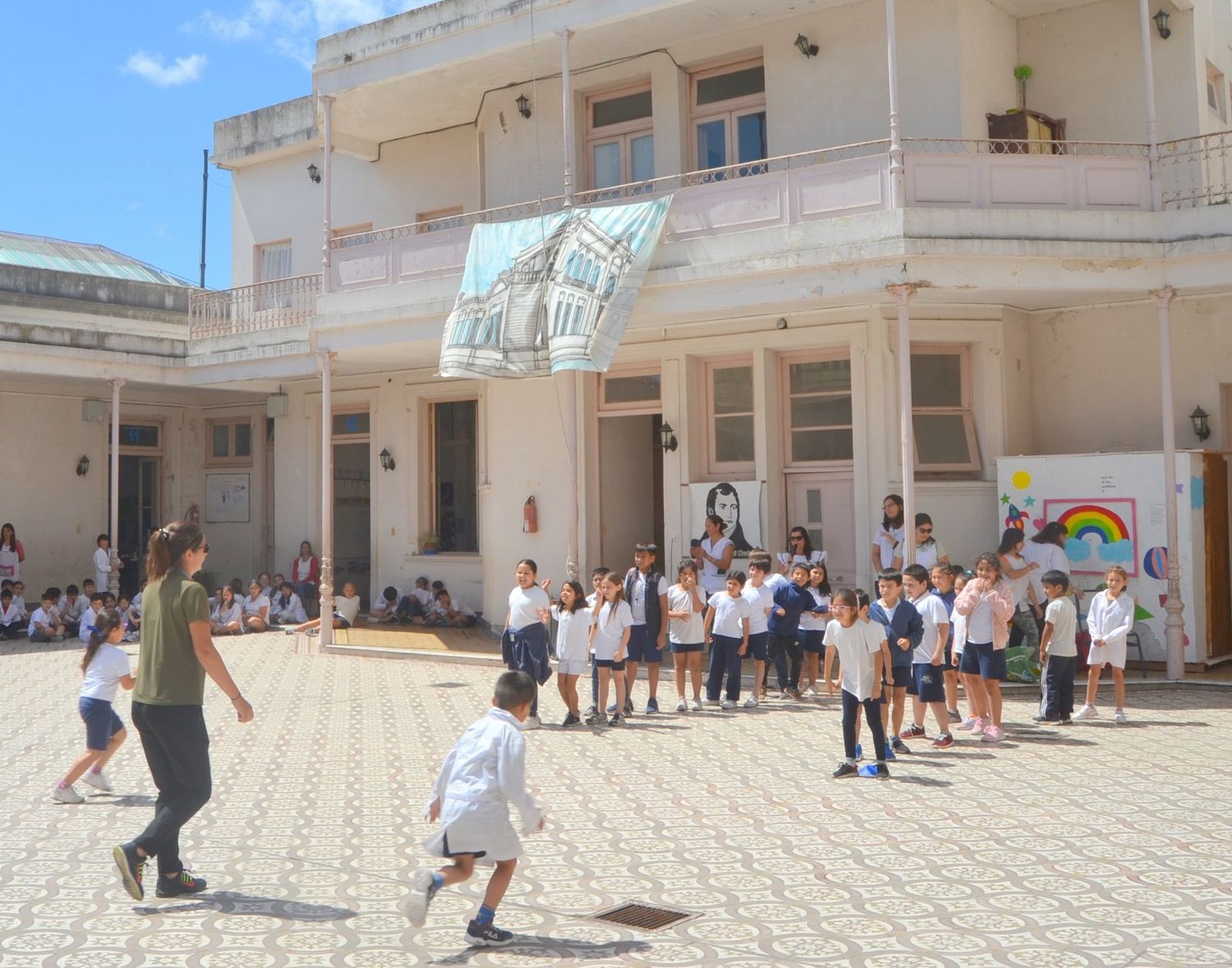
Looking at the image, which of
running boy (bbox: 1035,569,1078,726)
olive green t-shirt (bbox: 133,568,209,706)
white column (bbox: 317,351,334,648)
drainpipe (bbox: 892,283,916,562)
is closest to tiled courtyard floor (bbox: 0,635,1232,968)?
running boy (bbox: 1035,569,1078,726)

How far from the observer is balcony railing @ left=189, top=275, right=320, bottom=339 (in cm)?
1875

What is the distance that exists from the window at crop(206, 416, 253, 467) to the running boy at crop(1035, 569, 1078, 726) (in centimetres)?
1585

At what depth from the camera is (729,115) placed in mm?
15031

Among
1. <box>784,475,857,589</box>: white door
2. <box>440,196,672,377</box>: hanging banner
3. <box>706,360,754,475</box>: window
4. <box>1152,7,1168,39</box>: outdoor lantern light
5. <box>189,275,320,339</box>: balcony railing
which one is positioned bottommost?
<box>784,475,857,589</box>: white door

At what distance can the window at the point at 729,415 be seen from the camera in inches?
591

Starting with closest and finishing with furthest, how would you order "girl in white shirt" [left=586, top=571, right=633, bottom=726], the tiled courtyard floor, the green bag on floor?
the tiled courtyard floor
"girl in white shirt" [left=586, top=571, right=633, bottom=726]
the green bag on floor

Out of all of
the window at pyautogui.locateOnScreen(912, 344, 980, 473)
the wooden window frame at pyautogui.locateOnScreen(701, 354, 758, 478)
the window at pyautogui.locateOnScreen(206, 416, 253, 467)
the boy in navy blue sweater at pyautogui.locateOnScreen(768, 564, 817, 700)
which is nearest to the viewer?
the boy in navy blue sweater at pyautogui.locateOnScreen(768, 564, 817, 700)

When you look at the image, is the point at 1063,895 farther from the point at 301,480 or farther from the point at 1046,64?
the point at 301,480

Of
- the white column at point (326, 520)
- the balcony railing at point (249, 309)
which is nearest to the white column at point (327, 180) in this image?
the white column at point (326, 520)

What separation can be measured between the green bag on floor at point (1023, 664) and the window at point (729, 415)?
13.9 ft

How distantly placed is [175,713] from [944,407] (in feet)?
34.5

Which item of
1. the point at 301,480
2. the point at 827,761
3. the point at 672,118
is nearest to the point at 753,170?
the point at 672,118

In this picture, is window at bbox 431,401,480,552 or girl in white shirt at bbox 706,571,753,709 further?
window at bbox 431,401,480,552

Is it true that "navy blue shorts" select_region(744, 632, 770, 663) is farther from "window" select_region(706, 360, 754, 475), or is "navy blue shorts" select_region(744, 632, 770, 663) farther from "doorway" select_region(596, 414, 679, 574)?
"doorway" select_region(596, 414, 679, 574)
